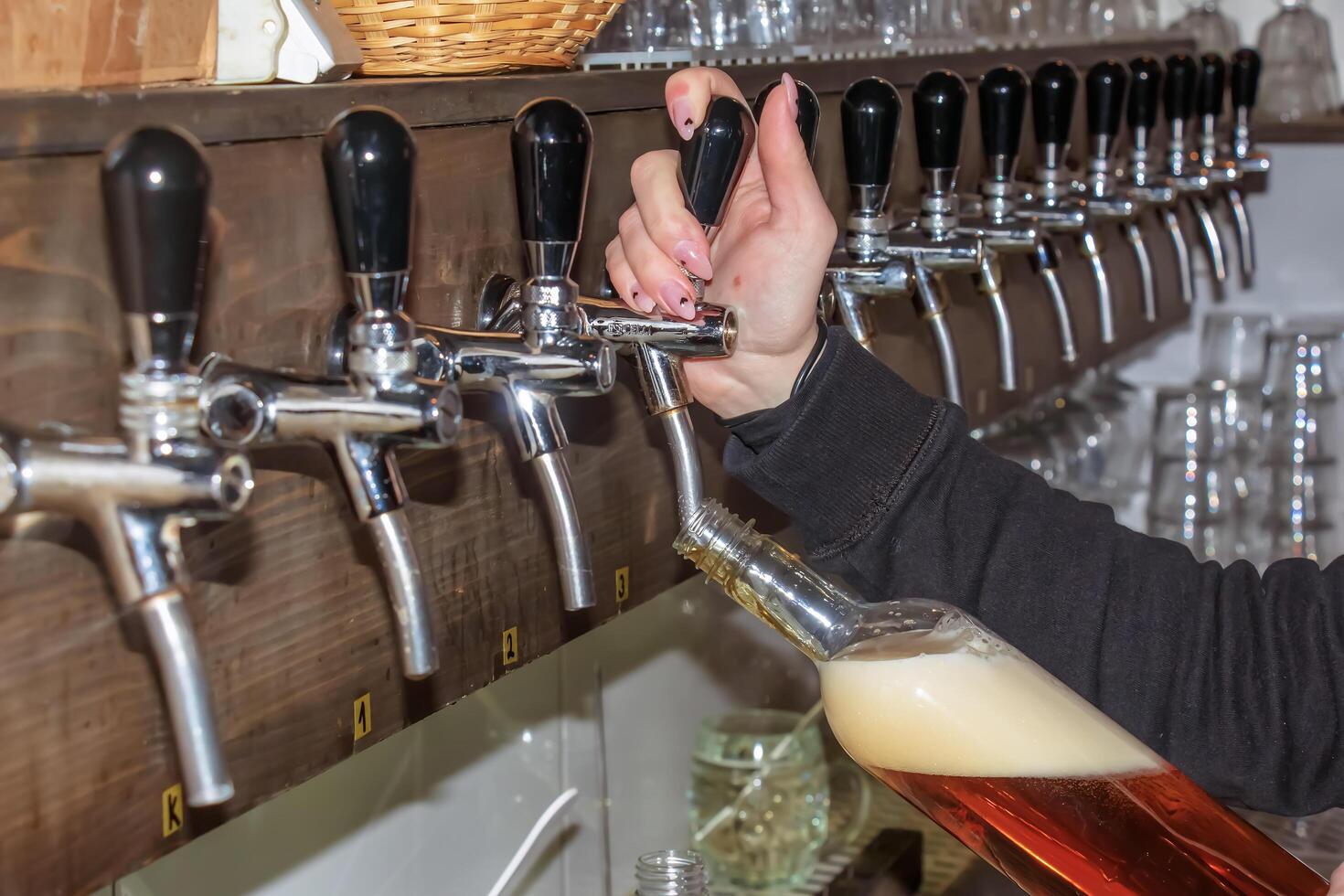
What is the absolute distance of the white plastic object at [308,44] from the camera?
74cm

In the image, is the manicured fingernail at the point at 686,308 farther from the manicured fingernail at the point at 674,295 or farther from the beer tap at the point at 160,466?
the beer tap at the point at 160,466

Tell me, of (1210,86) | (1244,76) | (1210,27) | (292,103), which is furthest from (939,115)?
(1210,27)

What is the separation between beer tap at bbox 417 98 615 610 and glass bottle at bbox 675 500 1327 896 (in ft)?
0.47

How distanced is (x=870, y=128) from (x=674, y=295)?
262mm

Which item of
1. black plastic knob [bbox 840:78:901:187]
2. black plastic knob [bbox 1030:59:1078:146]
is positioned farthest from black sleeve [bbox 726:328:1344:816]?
black plastic knob [bbox 1030:59:1078:146]

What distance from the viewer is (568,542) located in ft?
2.21

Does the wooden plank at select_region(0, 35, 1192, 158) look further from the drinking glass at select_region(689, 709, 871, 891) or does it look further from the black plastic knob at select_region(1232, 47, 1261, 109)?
the black plastic knob at select_region(1232, 47, 1261, 109)

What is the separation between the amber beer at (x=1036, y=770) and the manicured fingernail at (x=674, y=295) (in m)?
0.22

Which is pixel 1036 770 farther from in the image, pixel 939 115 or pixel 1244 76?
pixel 1244 76

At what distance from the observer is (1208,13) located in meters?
2.76

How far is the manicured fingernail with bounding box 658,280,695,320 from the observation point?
78cm

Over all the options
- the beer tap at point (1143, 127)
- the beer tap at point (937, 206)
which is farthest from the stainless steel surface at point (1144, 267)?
the beer tap at point (937, 206)

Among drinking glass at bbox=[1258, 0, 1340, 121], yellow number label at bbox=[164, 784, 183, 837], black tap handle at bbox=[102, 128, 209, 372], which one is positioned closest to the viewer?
black tap handle at bbox=[102, 128, 209, 372]

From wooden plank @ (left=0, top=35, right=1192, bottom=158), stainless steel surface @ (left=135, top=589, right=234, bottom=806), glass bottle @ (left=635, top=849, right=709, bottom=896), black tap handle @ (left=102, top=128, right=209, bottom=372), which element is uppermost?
wooden plank @ (left=0, top=35, right=1192, bottom=158)
